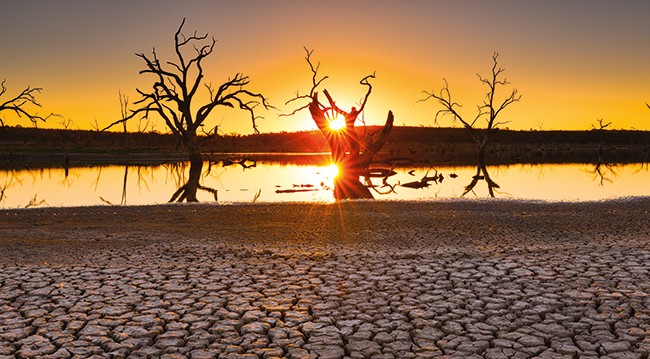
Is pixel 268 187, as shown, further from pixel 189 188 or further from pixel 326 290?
pixel 326 290

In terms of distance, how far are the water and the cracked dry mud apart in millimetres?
8562

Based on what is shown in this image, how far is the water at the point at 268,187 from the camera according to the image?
23.5 metres

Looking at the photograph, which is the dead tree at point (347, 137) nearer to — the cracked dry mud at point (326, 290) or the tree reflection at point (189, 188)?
the tree reflection at point (189, 188)

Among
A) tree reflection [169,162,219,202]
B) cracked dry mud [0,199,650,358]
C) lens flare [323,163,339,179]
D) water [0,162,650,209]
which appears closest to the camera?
cracked dry mud [0,199,650,358]

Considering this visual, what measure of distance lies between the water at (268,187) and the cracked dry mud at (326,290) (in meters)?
8.56

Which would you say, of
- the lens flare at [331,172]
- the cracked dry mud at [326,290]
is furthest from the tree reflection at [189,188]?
the cracked dry mud at [326,290]

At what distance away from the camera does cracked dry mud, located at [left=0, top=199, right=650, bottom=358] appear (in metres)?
5.79

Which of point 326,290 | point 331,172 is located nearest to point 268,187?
point 331,172

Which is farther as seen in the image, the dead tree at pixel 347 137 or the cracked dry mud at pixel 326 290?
the dead tree at pixel 347 137

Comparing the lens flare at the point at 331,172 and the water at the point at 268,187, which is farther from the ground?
the lens flare at the point at 331,172

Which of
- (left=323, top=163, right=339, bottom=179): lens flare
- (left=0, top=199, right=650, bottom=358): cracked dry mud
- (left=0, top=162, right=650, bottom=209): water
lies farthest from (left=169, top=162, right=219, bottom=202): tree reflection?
(left=0, top=199, right=650, bottom=358): cracked dry mud

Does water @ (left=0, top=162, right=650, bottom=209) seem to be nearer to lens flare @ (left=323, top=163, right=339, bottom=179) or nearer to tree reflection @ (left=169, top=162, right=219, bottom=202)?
tree reflection @ (left=169, top=162, right=219, bottom=202)

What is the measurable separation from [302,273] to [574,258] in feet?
14.0

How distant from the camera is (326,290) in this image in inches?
306
